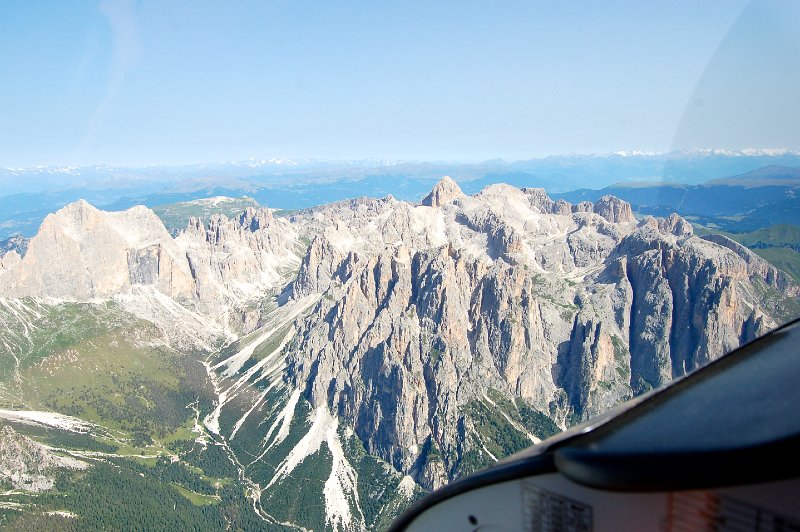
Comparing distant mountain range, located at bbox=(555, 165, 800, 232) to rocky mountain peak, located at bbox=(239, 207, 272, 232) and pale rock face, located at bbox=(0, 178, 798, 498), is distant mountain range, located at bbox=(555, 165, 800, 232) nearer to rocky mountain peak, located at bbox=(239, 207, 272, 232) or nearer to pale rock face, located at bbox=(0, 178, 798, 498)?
pale rock face, located at bbox=(0, 178, 798, 498)

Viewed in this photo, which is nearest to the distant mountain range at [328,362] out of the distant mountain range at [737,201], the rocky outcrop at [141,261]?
the rocky outcrop at [141,261]

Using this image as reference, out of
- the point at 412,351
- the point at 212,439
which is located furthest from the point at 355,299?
the point at 212,439

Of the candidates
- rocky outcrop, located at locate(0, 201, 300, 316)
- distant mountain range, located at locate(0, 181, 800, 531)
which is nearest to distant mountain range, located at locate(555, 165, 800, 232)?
distant mountain range, located at locate(0, 181, 800, 531)

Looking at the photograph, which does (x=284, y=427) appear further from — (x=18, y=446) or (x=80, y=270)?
(x=80, y=270)

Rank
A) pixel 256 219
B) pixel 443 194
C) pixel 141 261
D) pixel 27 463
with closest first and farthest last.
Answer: pixel 27 463, pixel 141 261, pixel 443 194, pixel 256 219

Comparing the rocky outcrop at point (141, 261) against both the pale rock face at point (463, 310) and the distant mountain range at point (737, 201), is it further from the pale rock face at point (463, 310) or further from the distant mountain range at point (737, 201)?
the distant mountain range at point (737, 201)

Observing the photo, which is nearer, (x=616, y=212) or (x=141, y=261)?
(x=141, y=261)

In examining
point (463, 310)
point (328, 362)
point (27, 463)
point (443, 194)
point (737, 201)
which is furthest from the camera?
point (737, 201)

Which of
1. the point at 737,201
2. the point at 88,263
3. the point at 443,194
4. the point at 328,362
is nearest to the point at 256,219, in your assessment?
the point at 88,263

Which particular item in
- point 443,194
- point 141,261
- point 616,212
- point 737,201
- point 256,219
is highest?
point 443,194

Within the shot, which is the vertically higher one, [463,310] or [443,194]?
[443,194]

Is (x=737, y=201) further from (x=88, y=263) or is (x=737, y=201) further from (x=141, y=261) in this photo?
(x=88, y=263)
